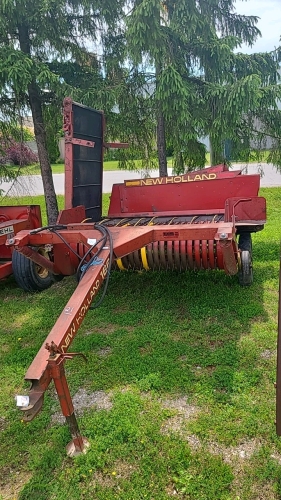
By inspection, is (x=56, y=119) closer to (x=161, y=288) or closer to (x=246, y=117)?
(x=246, y=117)

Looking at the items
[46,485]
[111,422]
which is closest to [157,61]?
[111,422]

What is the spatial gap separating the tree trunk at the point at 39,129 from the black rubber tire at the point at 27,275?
276 cm

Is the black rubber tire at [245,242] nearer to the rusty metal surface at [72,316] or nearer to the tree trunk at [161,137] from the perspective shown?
the rusty metal surface at [72,316]

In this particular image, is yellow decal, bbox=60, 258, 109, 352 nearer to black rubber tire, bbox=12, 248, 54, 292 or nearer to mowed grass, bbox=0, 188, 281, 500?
mowed grass, bbox=0, 188, 281, 500

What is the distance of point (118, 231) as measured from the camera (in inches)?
143

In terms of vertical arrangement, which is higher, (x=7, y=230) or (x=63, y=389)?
(x=7, y=230)

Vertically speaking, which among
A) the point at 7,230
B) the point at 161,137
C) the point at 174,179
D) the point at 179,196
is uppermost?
the point at 161,137

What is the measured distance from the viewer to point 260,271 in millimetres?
5453

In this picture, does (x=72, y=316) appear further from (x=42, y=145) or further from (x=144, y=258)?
(x=42, y=145)

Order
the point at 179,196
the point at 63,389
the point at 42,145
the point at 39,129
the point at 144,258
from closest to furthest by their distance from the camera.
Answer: the point at 63,389 → the point at 144,258 → the point at 179,196 → the point at 39,129 → the point at 42,145

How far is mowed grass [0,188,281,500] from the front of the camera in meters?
2.36

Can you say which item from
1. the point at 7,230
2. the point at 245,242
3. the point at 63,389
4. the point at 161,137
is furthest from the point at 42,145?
the point at 63,389

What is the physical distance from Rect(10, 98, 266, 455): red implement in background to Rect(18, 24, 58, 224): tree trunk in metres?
2.19

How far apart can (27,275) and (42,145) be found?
3267 millimetres
